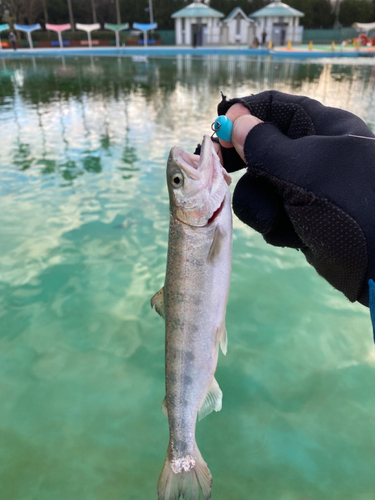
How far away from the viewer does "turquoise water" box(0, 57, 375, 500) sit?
3424mm

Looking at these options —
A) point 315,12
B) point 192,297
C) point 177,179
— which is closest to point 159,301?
point 192,297

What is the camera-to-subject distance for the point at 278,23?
54062mm

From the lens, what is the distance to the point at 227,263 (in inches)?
90.8

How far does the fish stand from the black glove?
39 centimetres

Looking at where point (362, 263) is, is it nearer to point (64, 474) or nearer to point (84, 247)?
point (64, 474)

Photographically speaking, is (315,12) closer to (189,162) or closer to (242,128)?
(242,128)

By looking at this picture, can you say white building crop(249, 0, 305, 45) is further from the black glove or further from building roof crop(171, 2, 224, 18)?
the black glove

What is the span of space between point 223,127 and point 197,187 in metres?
0.70

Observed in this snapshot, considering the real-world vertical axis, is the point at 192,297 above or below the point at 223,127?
below

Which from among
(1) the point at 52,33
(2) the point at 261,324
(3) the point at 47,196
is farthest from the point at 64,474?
(1) the point at 52,33

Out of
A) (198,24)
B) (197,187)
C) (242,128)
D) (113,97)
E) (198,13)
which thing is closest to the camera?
(197,187)

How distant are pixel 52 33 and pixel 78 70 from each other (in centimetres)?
3196

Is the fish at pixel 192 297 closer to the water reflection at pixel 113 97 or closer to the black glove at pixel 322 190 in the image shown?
the black glove at pixel 322 190

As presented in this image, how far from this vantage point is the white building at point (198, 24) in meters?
52.9
